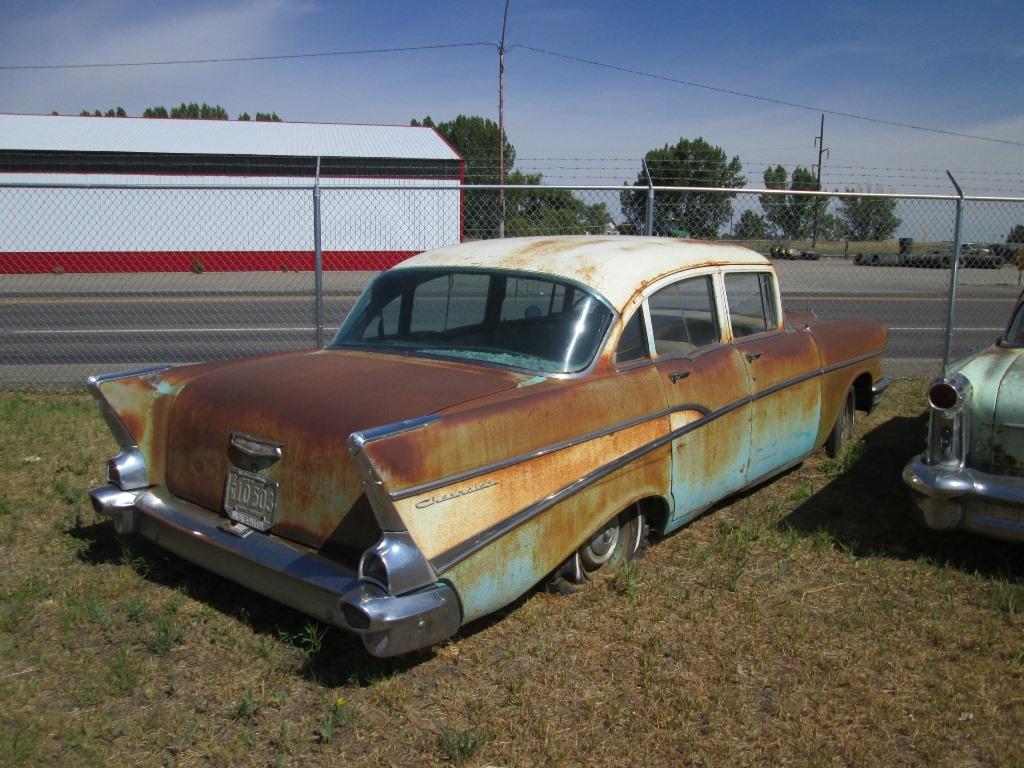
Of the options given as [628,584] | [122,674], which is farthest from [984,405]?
[122,674]

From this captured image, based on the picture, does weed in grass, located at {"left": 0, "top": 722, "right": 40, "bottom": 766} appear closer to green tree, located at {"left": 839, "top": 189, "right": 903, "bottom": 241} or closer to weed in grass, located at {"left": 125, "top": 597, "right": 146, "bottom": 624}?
weed in grass, located at {"left": 125, "top": 597, "right": 146, "bottom": 624}

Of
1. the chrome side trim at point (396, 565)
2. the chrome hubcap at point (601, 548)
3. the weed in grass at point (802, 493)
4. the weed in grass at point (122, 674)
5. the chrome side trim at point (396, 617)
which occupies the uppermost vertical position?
the chrome side trim at point (396, 565)

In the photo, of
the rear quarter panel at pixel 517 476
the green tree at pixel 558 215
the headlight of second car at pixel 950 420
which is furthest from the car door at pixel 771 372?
the green tree at pixel 558 215

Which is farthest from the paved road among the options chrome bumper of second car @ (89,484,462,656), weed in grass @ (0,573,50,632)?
chrome bumper of second car @ (89,484,462,656)

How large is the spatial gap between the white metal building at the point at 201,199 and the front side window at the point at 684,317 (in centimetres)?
1354

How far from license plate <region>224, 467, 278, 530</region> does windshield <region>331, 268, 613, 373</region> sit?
42.1 inches

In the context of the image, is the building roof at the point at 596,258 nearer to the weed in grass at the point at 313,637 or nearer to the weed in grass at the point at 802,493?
the weed in grass at the point at 802,493

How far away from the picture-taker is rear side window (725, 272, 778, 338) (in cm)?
477

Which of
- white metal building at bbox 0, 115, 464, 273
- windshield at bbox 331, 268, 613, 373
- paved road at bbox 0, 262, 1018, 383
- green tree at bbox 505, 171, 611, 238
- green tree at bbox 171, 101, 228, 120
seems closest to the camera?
windshield at bbox 331, 268, 613, 373

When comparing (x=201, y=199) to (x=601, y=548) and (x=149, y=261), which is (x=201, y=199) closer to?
(x=149, y=261)

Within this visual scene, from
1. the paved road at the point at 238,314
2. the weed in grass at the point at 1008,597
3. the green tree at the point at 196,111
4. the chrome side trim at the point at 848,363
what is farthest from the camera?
the green tree at the point at 196,111

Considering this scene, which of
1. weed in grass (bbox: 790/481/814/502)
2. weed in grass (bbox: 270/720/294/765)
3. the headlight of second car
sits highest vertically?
the headlight of second car

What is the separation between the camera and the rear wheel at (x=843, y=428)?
228 inches

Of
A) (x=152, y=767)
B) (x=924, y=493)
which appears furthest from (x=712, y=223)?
(x=152, y=767)
